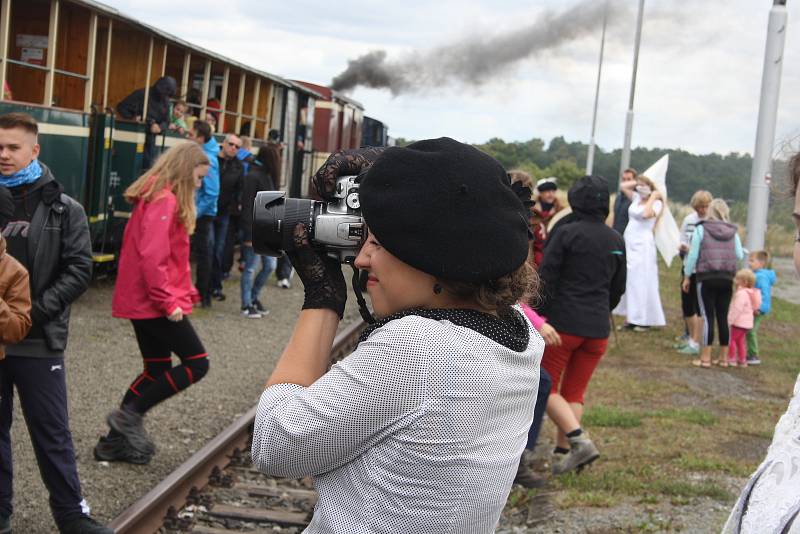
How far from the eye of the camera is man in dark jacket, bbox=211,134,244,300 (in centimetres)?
1249

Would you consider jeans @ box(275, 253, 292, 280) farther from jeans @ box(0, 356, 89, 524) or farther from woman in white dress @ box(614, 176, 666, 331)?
jeans @ box(0, 356, 89, 524)

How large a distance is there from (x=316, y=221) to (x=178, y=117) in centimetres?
1253

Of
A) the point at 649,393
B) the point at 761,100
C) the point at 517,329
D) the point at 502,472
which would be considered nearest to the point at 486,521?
the point at 502,472

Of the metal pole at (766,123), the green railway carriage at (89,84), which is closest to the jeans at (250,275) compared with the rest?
the green railway carriage at (89,84)

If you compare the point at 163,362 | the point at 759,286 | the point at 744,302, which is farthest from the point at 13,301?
the point at 759,286

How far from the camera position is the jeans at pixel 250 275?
11.8 metres

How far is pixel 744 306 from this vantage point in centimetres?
1059

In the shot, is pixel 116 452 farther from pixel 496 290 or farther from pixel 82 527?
pixel 496 290

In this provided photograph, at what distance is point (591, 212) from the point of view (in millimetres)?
6359

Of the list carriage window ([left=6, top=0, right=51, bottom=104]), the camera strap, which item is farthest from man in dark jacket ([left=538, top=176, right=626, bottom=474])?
carriage window ([left=6, top=0, right=51, bottom=104])

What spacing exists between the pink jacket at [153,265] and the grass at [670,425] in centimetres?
264

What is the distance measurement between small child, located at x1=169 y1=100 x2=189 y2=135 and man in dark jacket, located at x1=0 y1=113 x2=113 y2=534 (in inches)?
368

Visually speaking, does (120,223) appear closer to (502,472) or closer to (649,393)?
(649,393)

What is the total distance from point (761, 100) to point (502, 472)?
9.21m
